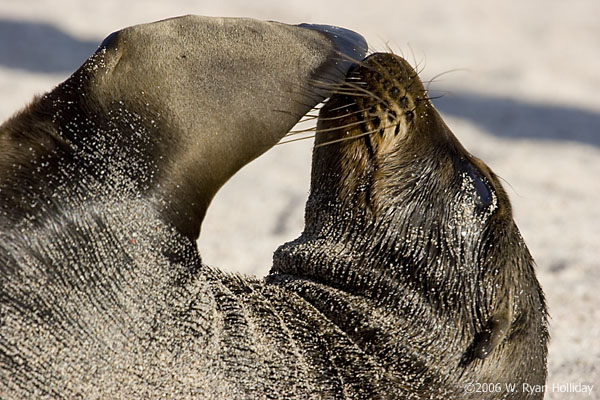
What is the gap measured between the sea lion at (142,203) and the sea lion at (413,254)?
23 cm

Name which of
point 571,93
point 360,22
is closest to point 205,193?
point 571,93

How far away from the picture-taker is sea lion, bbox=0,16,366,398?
7.55 feet

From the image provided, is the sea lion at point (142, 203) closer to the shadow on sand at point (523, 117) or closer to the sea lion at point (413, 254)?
the sea lion at point (413, 254)

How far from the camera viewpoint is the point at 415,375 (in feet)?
8.70

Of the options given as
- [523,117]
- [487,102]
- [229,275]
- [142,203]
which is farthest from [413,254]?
[487,102]

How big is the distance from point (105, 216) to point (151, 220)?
13 cm

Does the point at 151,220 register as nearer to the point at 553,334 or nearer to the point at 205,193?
the point at 205,193

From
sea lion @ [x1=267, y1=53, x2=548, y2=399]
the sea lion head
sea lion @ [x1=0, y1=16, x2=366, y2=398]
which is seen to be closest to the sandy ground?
sea lion @ [x1=267, y1=53, x2=548, y2=399]

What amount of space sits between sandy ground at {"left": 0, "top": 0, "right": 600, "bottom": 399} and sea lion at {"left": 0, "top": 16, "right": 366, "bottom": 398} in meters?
0.63

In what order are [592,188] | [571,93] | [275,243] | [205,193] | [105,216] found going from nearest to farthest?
[105,216] → [205,193] → [275,243] → [592,188] → [571,93]

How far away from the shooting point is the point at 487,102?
8.47 metres

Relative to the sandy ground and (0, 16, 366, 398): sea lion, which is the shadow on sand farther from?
(0, 16, 366, 398): sea lion

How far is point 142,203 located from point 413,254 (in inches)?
34.3

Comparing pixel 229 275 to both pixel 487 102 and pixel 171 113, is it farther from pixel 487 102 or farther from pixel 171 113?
pixel 487 102
